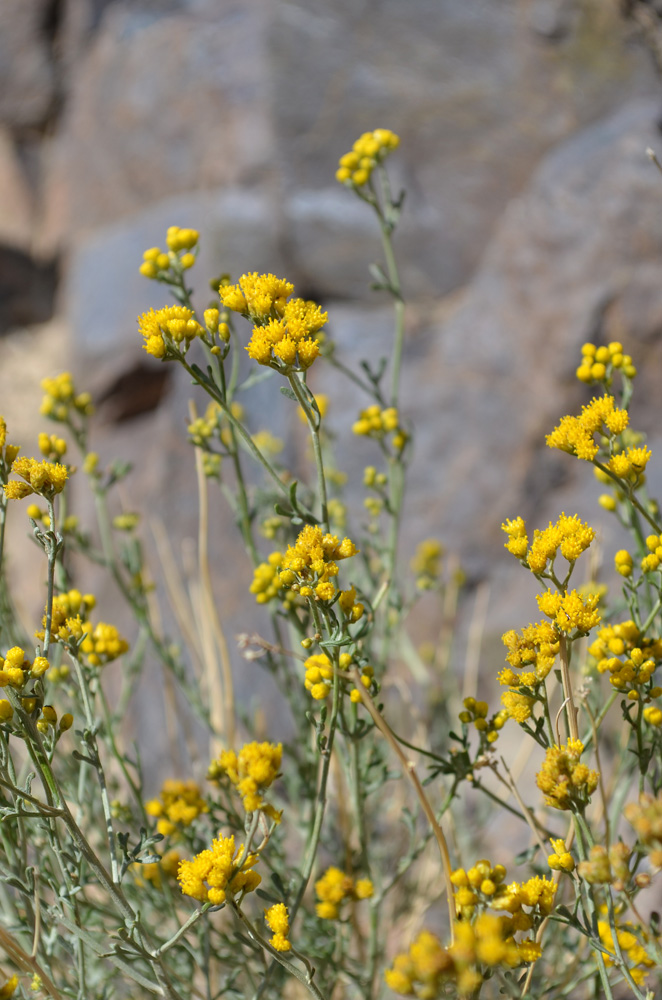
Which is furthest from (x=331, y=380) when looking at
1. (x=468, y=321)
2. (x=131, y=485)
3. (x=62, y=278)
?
(x=62, y=278)

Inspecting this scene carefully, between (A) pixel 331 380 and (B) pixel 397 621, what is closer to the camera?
(B) pixel 397 621

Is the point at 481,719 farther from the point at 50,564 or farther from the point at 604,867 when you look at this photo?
the point at 50,564

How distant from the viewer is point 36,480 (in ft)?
2.27

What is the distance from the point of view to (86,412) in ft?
3.81

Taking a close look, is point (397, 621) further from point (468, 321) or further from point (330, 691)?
point (468, 321)

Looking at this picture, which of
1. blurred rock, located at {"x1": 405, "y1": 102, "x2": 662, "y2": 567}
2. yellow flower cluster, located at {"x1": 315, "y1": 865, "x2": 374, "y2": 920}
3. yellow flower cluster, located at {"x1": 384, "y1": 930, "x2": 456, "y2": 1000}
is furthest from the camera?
blurred rock, located at {"x1": 405, "y1": 102, "x2": 662, "y2": 567}

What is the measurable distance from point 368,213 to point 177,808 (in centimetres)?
241

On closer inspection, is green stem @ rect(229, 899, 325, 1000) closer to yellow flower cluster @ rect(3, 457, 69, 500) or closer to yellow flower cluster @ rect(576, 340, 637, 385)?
yellow flower cluster @ rect(3, 457, 69, 500)

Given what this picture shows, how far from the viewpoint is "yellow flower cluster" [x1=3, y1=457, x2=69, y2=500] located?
0.69 metres

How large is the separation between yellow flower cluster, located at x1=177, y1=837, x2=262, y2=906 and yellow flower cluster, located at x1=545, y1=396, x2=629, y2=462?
17.5 inches

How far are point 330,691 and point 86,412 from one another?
623mm

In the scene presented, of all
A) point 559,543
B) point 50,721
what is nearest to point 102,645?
point 50,721

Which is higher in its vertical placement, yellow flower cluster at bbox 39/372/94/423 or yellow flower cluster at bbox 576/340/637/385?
yellow flower cluster at bbox 39/372/94/423

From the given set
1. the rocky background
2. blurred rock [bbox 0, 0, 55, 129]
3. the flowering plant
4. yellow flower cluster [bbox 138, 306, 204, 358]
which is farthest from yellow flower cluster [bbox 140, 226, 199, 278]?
blurred rock [bbox 0, 0, 55, 129]
